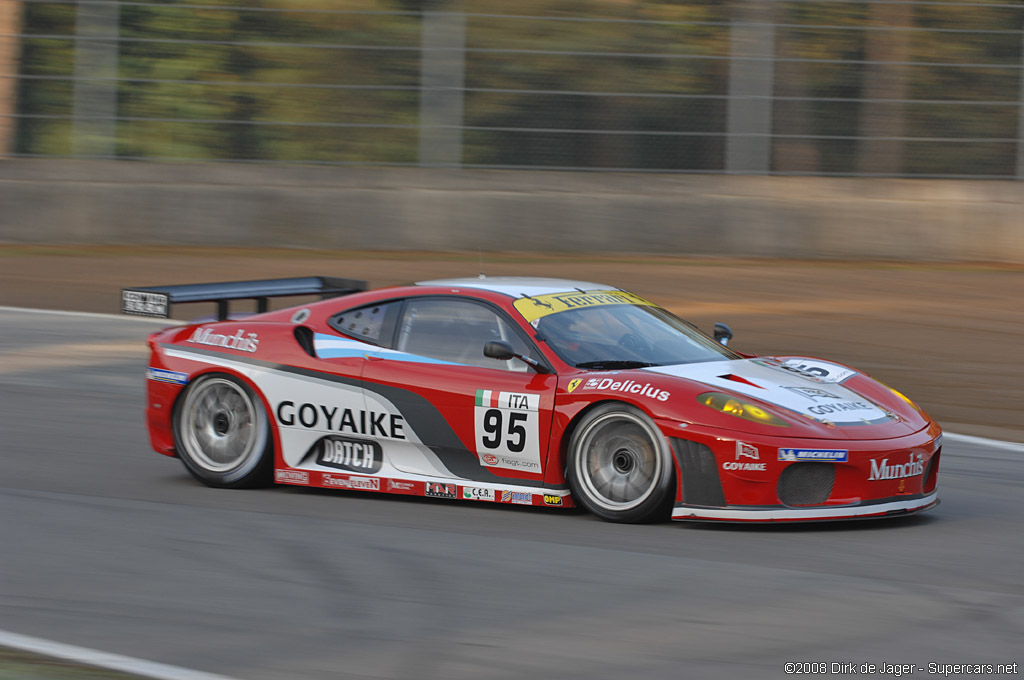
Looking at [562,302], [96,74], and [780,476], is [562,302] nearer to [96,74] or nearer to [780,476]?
[780,476]

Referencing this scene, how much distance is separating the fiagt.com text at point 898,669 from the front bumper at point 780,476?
180 centimetres

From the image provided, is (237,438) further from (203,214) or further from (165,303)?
(203,214)

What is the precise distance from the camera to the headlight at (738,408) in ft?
20.9

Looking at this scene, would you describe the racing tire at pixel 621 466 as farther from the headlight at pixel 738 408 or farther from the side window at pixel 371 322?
the side window at pixel 371 322

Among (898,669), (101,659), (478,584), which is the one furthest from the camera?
(478,584)

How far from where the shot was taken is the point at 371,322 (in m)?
7.46

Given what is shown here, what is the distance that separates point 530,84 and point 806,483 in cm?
1357

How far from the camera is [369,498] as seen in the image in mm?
7359

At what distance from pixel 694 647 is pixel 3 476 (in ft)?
15.1

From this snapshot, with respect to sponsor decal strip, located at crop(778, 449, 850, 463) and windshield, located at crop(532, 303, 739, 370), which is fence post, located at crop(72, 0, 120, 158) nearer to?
windshield, located at crop(532, 303, 739, 370)

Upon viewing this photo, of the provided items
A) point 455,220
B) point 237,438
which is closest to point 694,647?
point 237,438

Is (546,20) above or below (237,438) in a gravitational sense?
above

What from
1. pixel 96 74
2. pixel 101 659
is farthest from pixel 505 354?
pixel 96 74

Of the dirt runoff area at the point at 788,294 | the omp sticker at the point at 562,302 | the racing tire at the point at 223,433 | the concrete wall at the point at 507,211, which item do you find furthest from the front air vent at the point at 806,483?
the concrete wall at the point at 507,211
